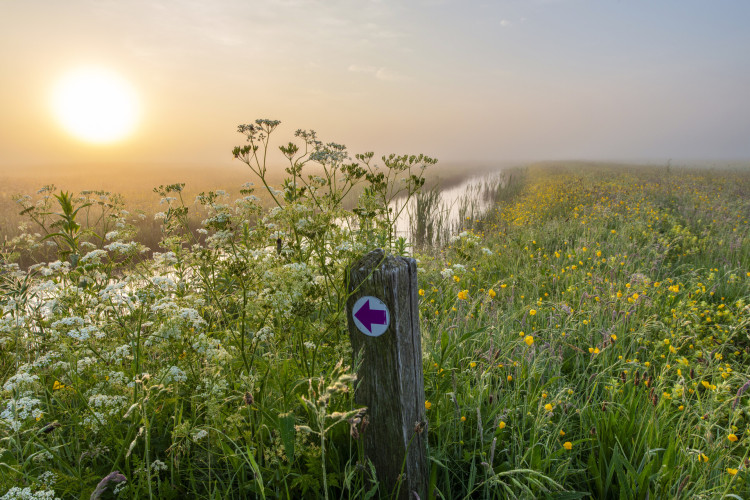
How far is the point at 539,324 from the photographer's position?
3.62m

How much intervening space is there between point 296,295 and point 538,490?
1441 mm

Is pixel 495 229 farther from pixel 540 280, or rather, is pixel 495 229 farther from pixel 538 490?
pixel 538 490

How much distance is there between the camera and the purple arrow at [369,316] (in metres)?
1.59

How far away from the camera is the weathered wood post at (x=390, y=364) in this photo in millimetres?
1575

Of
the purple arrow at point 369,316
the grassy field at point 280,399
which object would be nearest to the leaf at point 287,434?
the grassy field at point 280,399

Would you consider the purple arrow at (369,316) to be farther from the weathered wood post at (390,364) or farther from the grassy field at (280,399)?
the grassy field at (280,399)

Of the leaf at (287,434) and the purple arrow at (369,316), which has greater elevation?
the purple arrow at (369,316)

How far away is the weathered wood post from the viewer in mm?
1575

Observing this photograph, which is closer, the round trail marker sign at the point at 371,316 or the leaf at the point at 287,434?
the leaf at the point at 287,434

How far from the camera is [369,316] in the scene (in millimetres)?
1616

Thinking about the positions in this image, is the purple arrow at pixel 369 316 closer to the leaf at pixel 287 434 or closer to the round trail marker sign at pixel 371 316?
the round trail marker sign at pixel 371 316

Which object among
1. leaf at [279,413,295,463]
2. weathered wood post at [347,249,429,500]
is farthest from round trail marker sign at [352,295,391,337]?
leaf at [279,413,295,463]

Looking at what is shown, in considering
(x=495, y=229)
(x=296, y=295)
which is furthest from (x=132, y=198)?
(x=296, y=295)

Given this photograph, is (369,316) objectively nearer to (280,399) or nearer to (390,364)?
(390,364)
